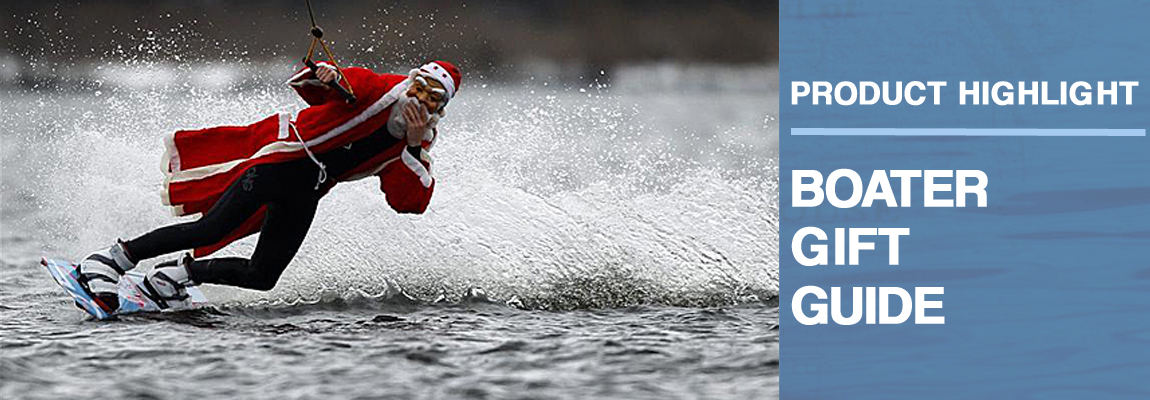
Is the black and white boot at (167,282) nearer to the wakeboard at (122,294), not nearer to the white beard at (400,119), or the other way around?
the wakeboard at (122,294)

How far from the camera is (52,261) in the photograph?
403 inches

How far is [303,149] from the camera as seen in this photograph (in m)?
9.72

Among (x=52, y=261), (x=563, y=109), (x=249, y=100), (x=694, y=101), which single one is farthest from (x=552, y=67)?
(x=52, y=261)

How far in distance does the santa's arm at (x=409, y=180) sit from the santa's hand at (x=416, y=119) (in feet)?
0.71

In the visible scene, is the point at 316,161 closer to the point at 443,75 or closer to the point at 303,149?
the point at 303,149

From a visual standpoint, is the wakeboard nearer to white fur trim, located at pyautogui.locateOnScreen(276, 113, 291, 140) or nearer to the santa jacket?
the santa jacket

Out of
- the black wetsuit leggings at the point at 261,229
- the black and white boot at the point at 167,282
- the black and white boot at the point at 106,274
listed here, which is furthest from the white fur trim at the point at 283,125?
the black and white boot at the point at 106,274

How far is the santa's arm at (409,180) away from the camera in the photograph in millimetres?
9859

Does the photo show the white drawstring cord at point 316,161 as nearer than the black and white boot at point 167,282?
Yes

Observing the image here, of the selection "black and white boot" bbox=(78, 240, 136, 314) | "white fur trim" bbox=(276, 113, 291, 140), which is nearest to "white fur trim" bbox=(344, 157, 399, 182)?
"white fur trim" bbox=(276, 113, 291, 140)

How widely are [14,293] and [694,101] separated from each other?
55.4 m

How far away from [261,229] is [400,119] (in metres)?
1.11

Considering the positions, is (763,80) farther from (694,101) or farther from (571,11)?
(571,11)

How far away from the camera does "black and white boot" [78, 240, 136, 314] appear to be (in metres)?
9.95
